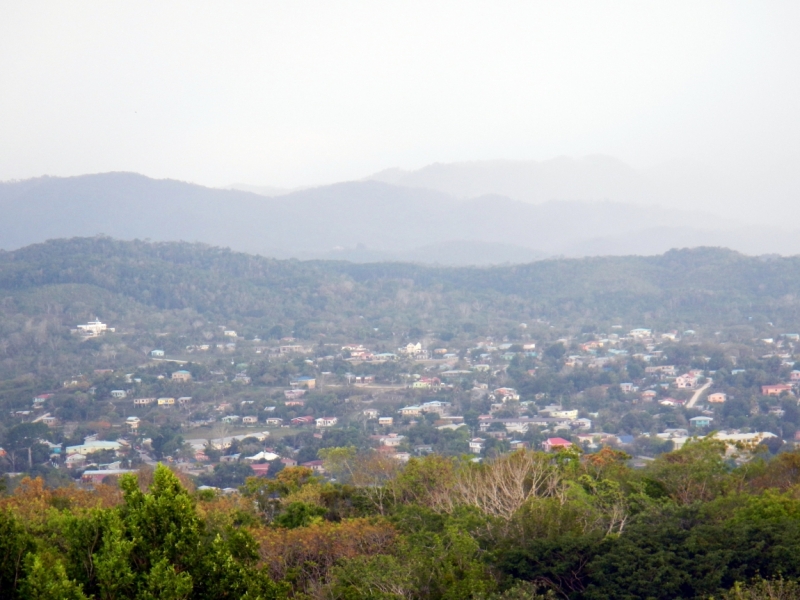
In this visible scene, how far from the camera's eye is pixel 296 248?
103125 millimetres

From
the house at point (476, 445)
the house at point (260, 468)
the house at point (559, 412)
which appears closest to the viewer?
the house at point (260, 468)

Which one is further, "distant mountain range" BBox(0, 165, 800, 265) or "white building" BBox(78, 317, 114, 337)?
"distant mountain range" BBox(0, 165, 800, 265)

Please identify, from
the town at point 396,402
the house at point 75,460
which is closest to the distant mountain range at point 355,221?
the town at point 396,402

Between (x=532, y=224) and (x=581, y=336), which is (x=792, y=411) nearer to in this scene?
(x=581, y=336)

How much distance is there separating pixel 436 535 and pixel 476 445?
14.7 meters

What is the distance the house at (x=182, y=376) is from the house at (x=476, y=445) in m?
12.6

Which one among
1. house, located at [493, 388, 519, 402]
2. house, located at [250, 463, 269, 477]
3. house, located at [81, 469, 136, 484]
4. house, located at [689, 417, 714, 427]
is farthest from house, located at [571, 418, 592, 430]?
house, located at [81, 469, 136, 484]

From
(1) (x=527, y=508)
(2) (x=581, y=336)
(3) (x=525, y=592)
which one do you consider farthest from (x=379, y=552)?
(2) (x=581, y=336)

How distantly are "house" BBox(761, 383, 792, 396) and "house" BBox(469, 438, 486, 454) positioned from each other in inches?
428

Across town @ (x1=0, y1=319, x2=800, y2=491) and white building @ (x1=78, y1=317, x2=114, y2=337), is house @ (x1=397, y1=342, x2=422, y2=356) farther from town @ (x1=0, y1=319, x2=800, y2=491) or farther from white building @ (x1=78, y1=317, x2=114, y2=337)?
white building @ (x1=78, y1=317, x2=114, y2=337)

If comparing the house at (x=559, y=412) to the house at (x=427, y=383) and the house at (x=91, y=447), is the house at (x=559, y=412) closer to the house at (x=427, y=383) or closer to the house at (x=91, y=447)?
the house at (x=427, y=383)

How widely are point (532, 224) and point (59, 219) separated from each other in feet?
202

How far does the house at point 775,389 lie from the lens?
28.4 m

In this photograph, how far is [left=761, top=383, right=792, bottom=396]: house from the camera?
93.0 ft
